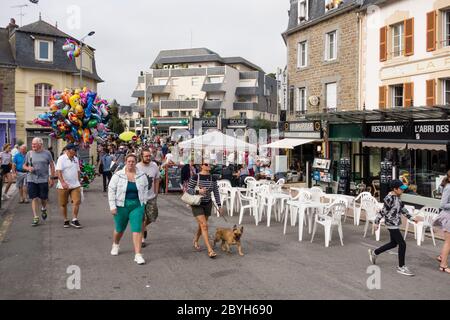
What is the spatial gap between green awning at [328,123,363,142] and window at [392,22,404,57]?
302 centimetres

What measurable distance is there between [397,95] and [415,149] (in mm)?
3645

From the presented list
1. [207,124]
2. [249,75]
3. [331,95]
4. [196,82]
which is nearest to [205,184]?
[331,95]

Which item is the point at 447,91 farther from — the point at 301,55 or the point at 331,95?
the point at 301,55

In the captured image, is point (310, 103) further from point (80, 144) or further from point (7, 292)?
point (7, 292)

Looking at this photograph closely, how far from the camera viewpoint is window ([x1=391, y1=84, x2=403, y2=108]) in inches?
714

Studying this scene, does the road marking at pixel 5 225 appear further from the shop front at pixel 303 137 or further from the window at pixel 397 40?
the window at pixel 397 40

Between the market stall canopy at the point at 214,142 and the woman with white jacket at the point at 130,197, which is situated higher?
the market stall canopy at the point at 214,142

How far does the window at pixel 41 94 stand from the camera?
1300 inches

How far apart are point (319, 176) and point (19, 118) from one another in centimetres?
2231

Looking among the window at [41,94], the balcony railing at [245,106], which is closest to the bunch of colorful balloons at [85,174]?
the window at [41,94]

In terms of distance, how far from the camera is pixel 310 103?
72.7ft

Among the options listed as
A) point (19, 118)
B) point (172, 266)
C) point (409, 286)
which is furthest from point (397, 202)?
point (19, 118)

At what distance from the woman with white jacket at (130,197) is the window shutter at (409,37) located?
12.9 metres

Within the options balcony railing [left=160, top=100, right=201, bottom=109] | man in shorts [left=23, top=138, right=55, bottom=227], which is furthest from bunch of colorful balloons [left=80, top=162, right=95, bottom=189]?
balcony railing [left=160, top=100, right=201, bottom=109]
